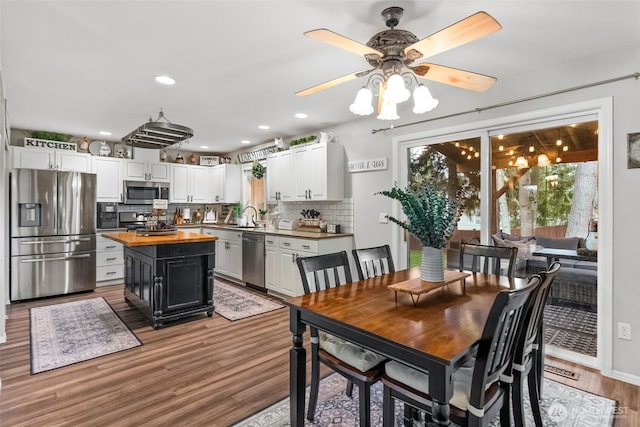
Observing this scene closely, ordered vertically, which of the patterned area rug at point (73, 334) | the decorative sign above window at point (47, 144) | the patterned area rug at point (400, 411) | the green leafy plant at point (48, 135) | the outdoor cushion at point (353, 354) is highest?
the green leafy plant at point (48, 135)

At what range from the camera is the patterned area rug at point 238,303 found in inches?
158

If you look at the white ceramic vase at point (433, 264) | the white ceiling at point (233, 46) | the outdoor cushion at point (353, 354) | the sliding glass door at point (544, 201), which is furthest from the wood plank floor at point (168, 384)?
the white ceiling at point (233, 46)

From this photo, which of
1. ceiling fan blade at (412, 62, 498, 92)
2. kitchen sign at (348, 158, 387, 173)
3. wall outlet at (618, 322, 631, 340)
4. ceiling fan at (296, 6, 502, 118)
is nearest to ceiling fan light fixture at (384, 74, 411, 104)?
ceiling fan at (296, 6, 502, 118)

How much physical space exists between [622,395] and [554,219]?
1.38 m

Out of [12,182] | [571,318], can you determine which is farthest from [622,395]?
[12,182]

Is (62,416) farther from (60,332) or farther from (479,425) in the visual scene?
(479,425)

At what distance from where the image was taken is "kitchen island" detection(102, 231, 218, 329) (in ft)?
11.5

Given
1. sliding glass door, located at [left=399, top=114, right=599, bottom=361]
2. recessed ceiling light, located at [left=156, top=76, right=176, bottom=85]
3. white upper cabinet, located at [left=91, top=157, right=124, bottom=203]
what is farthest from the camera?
white upper cabinet, located at [left=91, top=157, right=124, bottom=203]

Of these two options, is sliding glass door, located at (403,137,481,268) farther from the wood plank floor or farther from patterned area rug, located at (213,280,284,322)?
patterned area rug, located at (213,280,284,322)

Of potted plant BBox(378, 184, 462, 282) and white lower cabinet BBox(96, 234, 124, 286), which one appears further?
white lower cabinet BBox(96, 234, 124, 286)

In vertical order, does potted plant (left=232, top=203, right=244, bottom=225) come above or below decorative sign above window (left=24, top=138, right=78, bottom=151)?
below

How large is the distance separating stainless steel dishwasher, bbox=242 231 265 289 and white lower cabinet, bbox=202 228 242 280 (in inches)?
6.2

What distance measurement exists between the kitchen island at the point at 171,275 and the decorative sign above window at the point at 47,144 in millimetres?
2433

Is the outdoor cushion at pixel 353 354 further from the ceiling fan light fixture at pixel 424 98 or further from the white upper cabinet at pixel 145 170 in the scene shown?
the white upper cabinet at pixel 145 170
